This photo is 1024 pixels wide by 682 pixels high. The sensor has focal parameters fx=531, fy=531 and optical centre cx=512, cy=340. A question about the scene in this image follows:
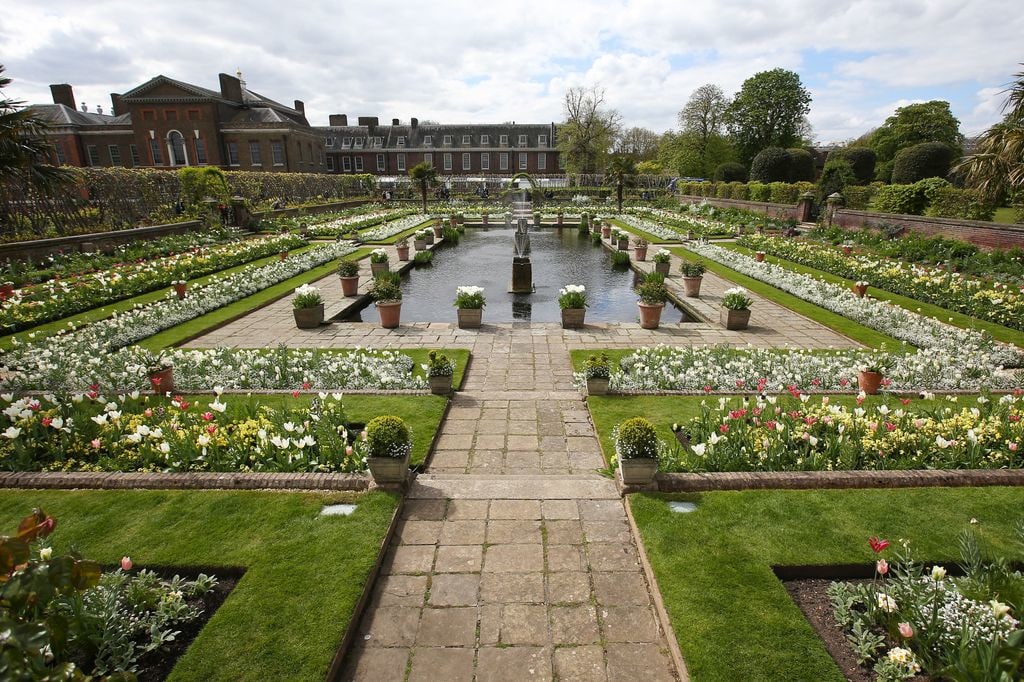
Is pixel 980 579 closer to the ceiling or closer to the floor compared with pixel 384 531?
closer to the ceiling

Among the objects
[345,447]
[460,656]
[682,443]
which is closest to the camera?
[460,656]

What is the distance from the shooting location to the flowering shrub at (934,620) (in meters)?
2.76

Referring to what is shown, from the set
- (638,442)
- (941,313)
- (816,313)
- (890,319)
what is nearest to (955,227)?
(941,313)

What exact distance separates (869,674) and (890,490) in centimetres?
228

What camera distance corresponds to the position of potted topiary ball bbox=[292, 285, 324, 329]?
35.9 ft

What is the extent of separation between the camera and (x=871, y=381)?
23.7 feet

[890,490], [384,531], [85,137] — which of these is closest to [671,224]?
[890,490]

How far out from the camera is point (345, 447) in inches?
207

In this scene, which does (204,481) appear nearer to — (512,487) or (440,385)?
(512,487)

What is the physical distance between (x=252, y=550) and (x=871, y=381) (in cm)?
764

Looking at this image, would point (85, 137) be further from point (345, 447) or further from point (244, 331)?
point (345, 447)

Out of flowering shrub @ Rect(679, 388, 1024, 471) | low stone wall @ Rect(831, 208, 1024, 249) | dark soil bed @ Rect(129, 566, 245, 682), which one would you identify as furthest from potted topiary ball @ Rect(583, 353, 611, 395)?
low stone wall @ Rect(831, 208, 1024, 249)

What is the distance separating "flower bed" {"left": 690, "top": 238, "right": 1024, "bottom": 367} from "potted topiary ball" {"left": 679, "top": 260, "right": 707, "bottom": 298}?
8.23ft

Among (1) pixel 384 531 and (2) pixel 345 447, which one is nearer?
(1) pixel 384 531
